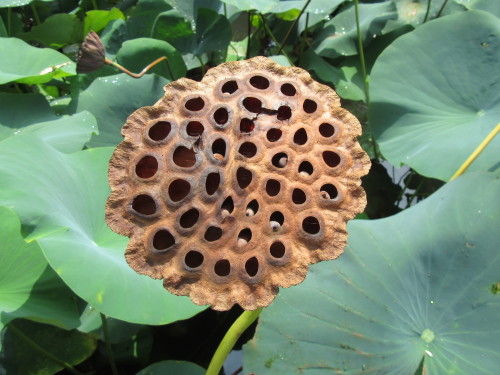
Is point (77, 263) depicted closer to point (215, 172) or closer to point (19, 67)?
point (215, 172)

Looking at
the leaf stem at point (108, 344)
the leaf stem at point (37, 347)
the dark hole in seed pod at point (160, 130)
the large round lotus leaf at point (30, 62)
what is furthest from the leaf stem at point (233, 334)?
Answer: the large round lotus leaf at point (30, 62)

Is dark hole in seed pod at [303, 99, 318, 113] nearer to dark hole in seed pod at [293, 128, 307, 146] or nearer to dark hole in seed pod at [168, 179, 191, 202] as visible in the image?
dark hole in seed pod at [293, 128, 307, 146]

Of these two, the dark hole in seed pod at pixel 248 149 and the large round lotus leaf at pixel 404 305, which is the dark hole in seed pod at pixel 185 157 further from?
the large round lotus leaf at pixel 404 305

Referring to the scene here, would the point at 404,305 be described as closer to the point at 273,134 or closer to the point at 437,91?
the point at 273,134

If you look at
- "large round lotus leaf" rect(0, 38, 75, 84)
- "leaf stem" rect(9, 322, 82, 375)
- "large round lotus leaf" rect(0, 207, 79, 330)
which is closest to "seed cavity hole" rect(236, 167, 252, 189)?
"large round lotus leaf" rect(0, 207, 79, 330)

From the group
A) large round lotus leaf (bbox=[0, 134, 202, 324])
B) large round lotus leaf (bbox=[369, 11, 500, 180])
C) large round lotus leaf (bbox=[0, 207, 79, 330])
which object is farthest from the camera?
large round lotus leaf (bbox=[369, 11, 500, 180])

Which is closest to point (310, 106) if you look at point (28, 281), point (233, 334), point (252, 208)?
point (252, 208)
